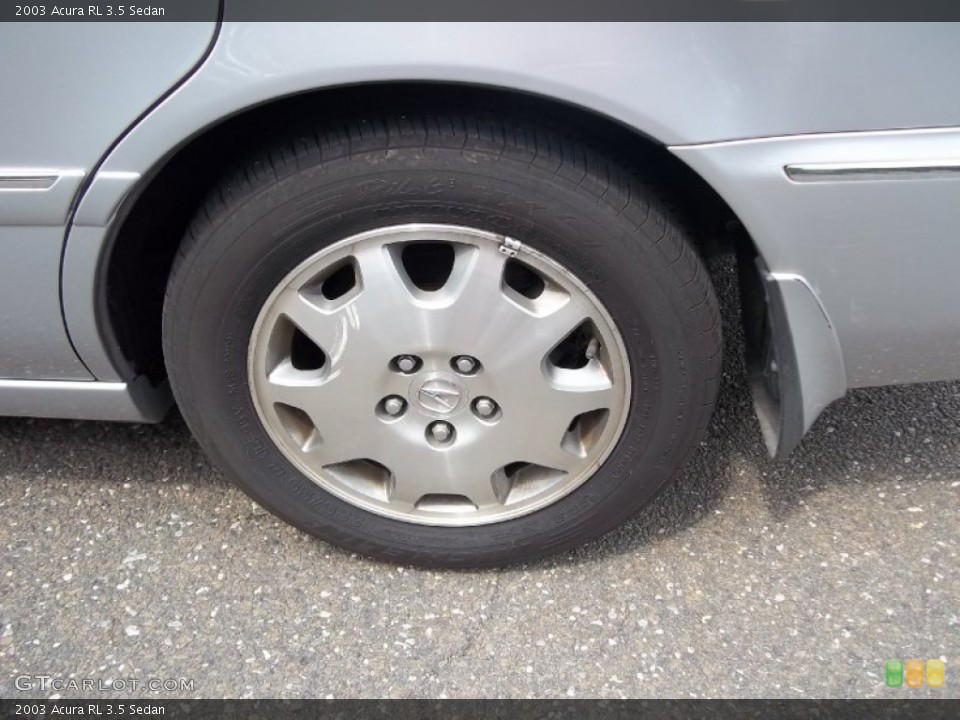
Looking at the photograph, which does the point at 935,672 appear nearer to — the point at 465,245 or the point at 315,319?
the point at 465,245

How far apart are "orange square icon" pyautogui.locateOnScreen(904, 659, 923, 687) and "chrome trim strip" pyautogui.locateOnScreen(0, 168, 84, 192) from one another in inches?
73.5

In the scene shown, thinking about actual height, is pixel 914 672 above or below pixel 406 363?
below

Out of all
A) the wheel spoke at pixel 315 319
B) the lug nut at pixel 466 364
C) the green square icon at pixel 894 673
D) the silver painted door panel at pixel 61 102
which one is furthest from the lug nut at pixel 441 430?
the green square icon at pixel 894 673

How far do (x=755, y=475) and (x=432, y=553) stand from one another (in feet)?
2.84

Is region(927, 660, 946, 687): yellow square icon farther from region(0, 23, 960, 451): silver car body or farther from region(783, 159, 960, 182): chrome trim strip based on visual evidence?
region(783, 159, 960, 182): chrome trim strip

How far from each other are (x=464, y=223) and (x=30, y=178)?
777mm

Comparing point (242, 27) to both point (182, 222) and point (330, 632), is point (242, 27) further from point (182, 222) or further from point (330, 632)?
point (330, 632)

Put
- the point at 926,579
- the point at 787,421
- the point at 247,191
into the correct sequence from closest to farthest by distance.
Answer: the point at 247,191, the point at 787,421, the point at 926,579

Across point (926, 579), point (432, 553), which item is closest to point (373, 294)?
point (432, 553)

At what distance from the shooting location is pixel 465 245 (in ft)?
5.46

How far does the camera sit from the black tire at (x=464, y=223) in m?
1.58

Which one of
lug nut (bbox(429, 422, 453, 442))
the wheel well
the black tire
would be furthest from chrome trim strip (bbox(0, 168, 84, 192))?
lug nut (bbox(429, 422, 453, 442))

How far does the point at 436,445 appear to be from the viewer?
188cm

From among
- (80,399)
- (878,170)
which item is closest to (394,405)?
(80,399)
